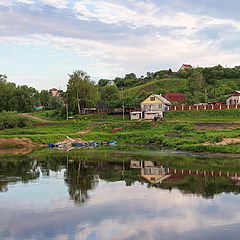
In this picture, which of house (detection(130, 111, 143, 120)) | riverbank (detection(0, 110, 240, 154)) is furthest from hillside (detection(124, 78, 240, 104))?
riverbank (detection(0, 110, 240, 154))

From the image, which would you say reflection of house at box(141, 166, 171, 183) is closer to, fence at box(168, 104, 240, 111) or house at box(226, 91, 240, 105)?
fence at box(168, 104, 240, 111)

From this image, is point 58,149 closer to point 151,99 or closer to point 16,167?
point 16,167

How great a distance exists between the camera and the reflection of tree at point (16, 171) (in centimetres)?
3408

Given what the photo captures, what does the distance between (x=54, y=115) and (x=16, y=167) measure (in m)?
56.6

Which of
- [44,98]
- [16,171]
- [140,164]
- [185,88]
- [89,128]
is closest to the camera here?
[16,171]

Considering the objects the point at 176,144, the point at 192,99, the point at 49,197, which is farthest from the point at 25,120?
the point at 49,197

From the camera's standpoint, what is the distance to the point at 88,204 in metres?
25.2

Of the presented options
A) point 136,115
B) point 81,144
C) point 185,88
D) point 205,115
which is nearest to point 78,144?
point 81,144

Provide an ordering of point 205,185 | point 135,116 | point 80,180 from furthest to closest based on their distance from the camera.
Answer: point 135,116 < point 80,180 < point 205,185

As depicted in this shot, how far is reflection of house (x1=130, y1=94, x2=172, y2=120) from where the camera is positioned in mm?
86250

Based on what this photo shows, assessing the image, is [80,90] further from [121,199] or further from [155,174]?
[121,199]

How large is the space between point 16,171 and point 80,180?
9312mm

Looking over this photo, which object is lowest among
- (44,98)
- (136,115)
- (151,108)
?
(136,115)

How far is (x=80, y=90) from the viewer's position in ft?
307
